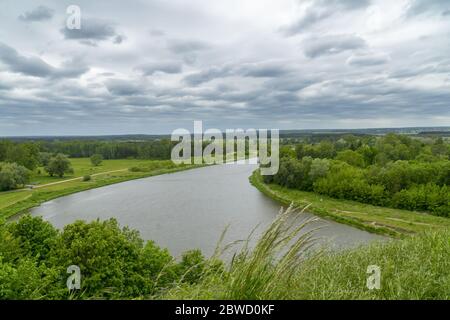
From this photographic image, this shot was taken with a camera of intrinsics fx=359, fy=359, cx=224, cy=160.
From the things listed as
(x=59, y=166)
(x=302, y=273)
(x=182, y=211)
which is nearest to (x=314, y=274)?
(x=302, y=273)

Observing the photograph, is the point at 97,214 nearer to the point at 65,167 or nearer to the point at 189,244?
the point at 189,244

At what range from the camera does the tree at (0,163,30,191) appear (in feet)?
141

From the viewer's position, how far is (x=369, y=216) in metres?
28.1

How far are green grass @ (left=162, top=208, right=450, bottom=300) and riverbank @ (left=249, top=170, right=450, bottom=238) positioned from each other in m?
16.8

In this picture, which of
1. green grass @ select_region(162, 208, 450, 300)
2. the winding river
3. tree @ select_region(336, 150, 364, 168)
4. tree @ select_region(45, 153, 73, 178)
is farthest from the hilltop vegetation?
tree @ select_region(45, 153, 73, 178)

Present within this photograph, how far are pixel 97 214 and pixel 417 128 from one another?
6975 inches

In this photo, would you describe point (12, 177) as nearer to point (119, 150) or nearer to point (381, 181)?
point (119, 150)

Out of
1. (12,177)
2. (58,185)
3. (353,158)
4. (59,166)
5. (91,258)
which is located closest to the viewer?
(91,258)

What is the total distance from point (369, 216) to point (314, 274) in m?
26.7

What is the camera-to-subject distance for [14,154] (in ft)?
187

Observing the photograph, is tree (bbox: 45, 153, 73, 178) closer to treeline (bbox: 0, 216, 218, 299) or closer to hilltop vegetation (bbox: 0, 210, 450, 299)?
treeline (bbox: 0, 216, 218, 299)

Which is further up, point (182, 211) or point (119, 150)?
point (119, 150)

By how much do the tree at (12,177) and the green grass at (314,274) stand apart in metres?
46.8
